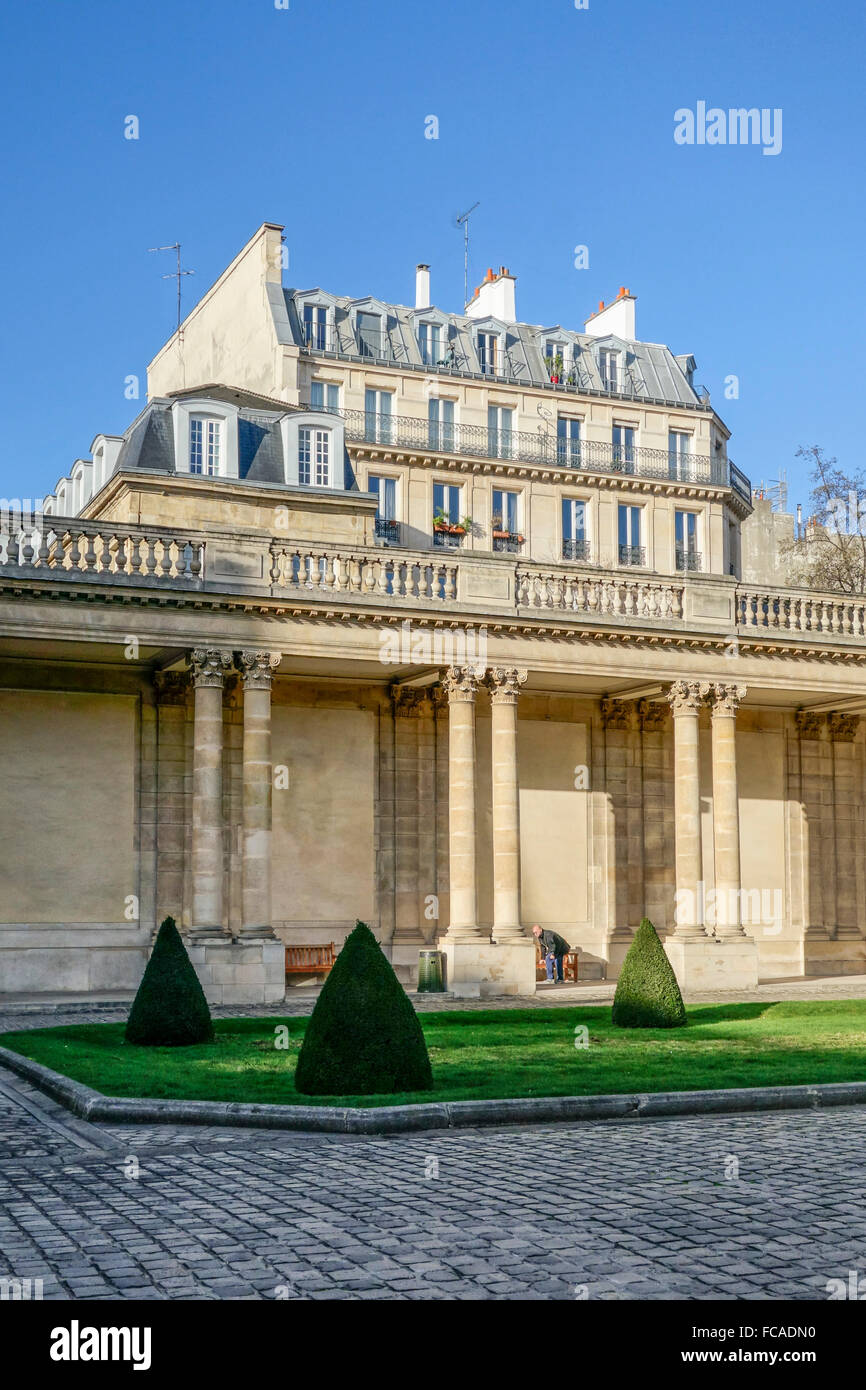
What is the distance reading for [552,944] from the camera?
3106cm

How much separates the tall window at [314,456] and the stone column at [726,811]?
1037 cm

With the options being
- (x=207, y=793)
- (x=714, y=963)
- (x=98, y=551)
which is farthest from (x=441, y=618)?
(x=714, y=963)

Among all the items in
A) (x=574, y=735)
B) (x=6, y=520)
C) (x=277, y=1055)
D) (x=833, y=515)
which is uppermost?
(x=833, y=515)

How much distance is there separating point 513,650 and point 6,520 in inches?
393

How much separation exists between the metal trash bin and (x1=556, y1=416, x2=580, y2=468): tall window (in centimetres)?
2609

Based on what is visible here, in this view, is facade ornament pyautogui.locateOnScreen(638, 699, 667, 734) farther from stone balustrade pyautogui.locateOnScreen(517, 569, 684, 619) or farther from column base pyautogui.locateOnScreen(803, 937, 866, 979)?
A: column base pyautogui.locateOnScreen(803, 937, 866, 979)

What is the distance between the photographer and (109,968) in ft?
91.0

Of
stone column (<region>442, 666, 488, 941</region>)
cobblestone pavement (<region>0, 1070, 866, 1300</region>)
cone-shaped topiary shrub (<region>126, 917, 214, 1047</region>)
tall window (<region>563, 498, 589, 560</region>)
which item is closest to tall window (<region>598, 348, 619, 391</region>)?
tall window (<region>563, 498, 589, 560</region>)

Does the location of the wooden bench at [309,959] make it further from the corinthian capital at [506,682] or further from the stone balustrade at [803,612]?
the stone balustrade at [803,612]

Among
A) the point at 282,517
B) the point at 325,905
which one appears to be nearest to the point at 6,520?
the point at 282,517

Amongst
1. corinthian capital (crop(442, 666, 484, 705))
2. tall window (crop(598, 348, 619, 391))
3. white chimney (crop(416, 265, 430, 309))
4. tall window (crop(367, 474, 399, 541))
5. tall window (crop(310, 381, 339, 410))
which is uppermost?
white chimney (crop(416, 265, 430, 309))

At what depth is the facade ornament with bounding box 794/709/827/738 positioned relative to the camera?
3531cm
